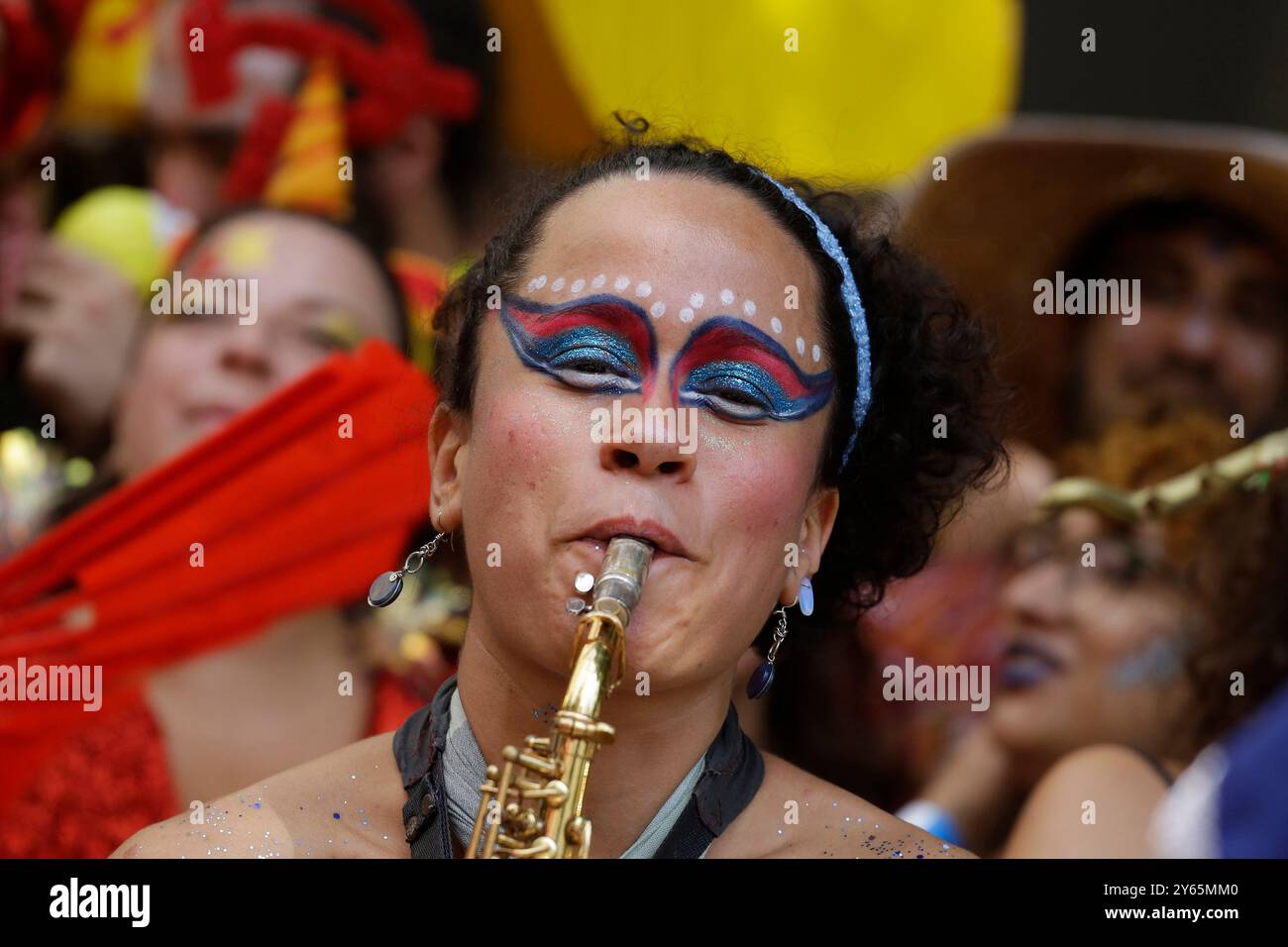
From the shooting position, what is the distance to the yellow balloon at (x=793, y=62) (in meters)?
4.37

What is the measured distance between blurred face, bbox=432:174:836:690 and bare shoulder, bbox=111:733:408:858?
Result: 239 mm

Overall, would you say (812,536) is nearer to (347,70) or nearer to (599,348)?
(599,348)

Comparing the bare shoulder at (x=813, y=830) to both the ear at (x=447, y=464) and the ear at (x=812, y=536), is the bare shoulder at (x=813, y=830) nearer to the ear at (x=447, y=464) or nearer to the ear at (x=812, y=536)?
the ear at (x=812, y=536)

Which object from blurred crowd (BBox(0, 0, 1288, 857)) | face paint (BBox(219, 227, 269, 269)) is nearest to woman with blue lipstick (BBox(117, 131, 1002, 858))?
blurred crowd (BBox(0, 0, 1288, 857))

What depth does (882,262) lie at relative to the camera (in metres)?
2.38

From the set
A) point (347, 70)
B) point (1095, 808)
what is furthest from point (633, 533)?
point (347, 70)

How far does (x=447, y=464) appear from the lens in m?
2.21

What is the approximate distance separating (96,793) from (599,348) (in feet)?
5.97

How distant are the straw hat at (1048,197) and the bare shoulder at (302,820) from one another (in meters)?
2.48

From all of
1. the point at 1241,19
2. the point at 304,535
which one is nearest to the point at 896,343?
the point at 304,535

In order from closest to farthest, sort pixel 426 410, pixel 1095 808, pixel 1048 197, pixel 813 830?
pixel 813 830
pixel 426 410
pixel 1095 808
pixel 1048 197

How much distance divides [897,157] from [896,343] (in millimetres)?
2320

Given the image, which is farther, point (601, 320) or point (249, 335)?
point (249, 335)

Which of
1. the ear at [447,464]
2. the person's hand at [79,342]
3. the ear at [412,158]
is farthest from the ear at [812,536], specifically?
the ear at [412,158]
